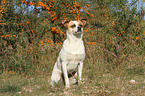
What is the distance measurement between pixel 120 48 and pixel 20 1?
3.78 meters

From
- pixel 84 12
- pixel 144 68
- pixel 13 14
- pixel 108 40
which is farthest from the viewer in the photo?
pixel 84 12

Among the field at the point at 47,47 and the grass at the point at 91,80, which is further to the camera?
the field at the point at 47,47

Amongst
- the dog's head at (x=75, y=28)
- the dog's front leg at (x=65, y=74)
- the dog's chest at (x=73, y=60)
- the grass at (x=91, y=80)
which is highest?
the dog's head at (x=75, y=28)

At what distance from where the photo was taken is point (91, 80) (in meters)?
4.26

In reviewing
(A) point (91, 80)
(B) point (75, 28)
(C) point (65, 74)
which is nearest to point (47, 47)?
(A) point (91, 80)

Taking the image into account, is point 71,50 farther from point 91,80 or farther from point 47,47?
point 47,47

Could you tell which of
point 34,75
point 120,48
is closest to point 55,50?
point 34,75

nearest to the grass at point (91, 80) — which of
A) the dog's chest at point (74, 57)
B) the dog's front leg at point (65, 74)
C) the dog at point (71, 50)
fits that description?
the dog's front leg at point (65, 74)

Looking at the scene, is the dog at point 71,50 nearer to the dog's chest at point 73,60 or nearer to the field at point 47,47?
the dog's chest at point 73,60

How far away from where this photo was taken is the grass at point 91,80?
3289mm

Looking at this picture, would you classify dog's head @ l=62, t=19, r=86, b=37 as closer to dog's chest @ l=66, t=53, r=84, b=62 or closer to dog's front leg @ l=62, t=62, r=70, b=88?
dog's chest @ l=66, t=53, r=84, b=62

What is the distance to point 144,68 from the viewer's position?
492 cm

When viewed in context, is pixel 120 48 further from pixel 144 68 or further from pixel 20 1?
pixel 20 1

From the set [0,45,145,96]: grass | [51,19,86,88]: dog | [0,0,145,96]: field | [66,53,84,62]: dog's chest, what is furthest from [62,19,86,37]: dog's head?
[0,0,145,96]: field
